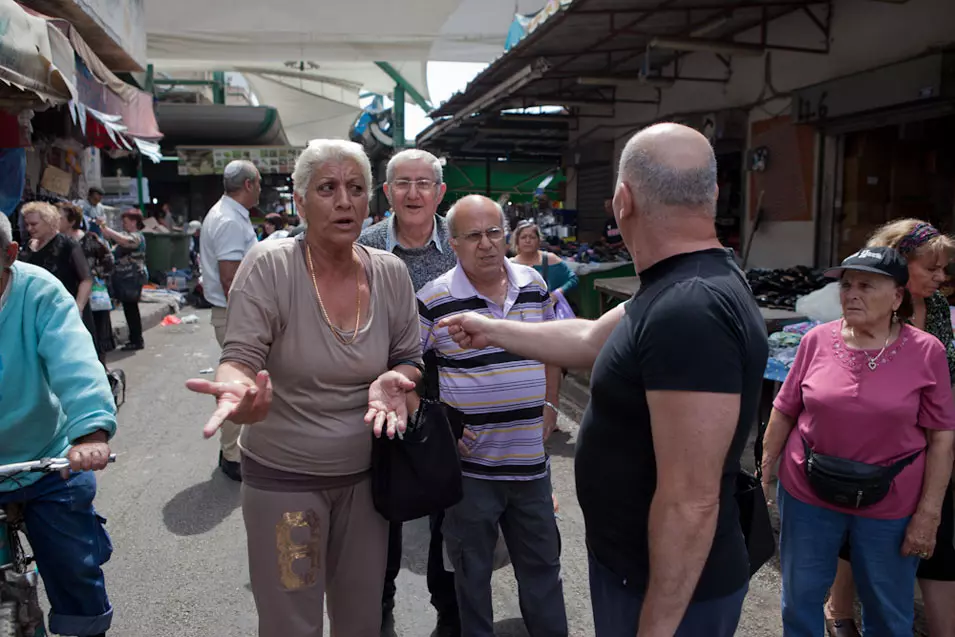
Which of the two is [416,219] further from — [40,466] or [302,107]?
[302,107]

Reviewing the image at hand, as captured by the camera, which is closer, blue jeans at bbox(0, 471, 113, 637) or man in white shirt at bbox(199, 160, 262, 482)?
blue jeans at bbox(0, 471, 113, 637)

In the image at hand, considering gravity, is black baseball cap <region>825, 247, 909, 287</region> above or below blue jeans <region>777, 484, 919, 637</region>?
above

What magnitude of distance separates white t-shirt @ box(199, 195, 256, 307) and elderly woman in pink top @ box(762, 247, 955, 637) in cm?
385

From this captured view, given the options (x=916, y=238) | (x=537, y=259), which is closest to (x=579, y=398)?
(x=537, y=259)

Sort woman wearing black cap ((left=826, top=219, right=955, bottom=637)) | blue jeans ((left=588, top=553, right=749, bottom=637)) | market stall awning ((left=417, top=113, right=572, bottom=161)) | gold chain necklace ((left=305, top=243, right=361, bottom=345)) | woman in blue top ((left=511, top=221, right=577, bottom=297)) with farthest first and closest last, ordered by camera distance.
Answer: market stall awning ((left=417, top=113, right=572, bottom=161)), woman in blue top ((left=511, top=221, right=577, bottom=297)), woman wearing black cap ((left=826, top=219, right=955, bottom=637)), gold chain necklace ((left=305, top=243, right=361, bottom=345)), blue jeans ((left=588, top=553, right=749, bottom=637))

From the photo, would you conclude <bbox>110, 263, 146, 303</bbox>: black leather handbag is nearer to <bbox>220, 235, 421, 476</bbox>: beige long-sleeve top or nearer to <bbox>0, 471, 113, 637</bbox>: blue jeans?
<bbox>0, 471, 113, 637</bbox>: blue jeans

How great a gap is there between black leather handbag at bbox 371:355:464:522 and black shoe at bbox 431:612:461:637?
115 cm

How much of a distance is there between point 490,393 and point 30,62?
5.12 meters

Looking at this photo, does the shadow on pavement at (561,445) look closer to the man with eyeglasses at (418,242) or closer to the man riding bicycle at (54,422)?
the man with eyeglasses at (418,242)

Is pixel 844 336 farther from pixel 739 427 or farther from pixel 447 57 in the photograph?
pixel 447 57

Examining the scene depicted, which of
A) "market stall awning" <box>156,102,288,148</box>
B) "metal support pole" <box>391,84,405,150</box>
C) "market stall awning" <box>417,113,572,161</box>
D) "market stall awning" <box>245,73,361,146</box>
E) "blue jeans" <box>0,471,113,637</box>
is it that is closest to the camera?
"blue jeans" <box>0,471,113,637</box>

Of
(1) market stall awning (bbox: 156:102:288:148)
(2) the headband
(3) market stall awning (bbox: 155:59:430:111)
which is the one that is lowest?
(2) the headband

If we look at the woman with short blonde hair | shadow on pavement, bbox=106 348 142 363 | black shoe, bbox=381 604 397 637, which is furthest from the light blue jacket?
shadow on pavement, bbox=106 348 142 363

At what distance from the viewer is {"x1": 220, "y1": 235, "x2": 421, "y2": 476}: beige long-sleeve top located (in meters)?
2.13
